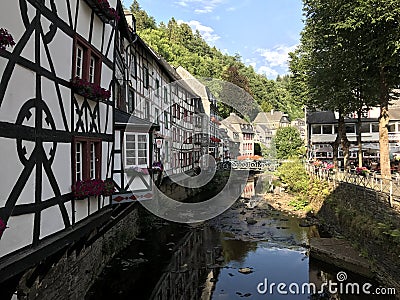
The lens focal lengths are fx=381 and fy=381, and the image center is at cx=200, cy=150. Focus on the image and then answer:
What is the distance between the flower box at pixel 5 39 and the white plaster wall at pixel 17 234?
2.41m

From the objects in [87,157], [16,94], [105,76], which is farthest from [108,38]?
[16,94]

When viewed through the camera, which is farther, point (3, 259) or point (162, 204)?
point (162, 204)

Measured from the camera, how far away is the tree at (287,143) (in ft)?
133

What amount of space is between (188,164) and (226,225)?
33.7ft

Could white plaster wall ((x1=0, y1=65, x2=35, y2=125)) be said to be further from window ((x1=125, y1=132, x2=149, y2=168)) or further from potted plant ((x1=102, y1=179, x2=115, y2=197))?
window ((x1=125, y1=132, x2=149, y2=168))

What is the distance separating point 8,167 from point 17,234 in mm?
1047

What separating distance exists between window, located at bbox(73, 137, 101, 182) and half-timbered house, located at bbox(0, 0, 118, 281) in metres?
0.02

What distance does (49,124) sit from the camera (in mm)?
6652

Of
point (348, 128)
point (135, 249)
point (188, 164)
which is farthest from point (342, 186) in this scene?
point (348, 128)

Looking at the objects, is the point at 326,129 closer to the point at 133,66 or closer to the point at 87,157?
the point at 133,66

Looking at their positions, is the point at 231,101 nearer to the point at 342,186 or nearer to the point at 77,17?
the point at 342,186

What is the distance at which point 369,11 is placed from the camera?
524 inches

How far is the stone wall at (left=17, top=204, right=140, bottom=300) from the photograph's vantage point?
22.8 ft

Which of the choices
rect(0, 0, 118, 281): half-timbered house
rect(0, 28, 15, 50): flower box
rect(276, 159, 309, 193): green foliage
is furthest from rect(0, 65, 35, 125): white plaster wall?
rect(276, 159, 309, 193): green foliage
